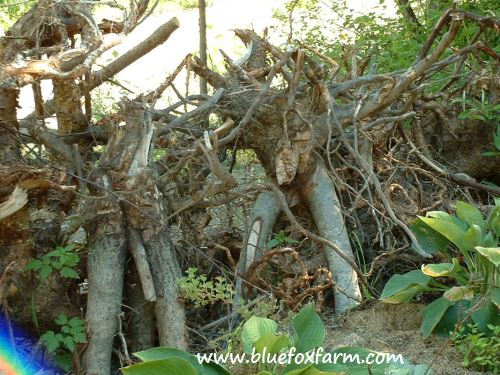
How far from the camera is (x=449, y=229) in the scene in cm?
382

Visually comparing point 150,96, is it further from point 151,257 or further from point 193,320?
point 193,320

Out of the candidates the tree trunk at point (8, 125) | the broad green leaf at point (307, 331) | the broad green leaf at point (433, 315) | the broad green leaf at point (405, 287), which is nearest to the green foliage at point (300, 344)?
the broad green leaf at point (307, 331)

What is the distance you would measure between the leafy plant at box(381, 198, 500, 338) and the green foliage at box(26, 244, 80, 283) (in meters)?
1.60

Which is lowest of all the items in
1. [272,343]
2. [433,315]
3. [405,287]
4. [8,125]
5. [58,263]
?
[433,315]

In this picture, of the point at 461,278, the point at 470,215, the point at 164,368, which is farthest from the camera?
the point at 470,215

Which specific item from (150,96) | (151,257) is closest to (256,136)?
(150,96)

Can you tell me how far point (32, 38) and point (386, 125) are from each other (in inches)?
95.4

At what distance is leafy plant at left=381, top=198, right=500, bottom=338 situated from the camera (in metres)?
3.56

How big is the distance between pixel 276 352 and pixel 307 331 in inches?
9.5

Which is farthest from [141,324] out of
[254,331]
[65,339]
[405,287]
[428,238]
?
[428,238]

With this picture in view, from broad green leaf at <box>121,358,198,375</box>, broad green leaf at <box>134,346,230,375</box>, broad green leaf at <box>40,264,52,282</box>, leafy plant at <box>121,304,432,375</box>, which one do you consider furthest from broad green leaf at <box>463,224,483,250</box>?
broad green leaf at <box>40,264,52,282</box>

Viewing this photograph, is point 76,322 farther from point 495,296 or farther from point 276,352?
point 495,296

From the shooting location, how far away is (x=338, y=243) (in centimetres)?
453

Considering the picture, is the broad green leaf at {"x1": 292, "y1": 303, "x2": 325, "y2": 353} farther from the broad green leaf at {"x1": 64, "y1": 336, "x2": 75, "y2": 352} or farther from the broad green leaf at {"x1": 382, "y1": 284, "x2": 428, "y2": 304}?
the broad green leaf at {"x1": 64, "y1": 336, "x2": 75, "y2": 352}
